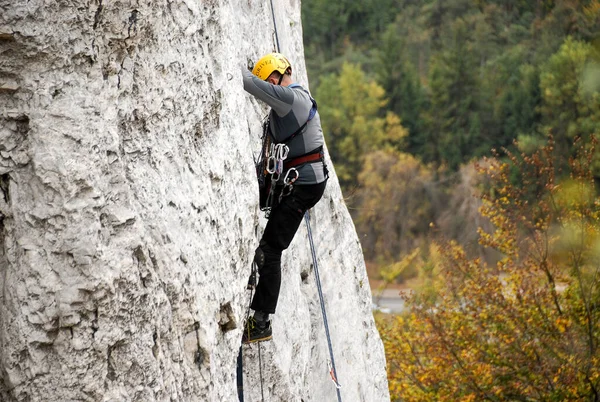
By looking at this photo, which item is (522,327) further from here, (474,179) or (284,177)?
(474,179)

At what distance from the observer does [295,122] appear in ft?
18.8

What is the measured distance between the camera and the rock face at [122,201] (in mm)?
3695

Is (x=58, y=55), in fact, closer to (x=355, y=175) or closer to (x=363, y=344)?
(x=363, y=344)

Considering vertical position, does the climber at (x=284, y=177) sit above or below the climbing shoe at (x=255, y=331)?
above

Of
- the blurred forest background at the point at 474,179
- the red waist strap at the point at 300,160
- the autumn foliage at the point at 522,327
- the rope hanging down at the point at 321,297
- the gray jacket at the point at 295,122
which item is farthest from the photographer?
the blurred forest background at the point at 474,179

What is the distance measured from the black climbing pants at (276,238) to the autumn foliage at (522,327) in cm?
754

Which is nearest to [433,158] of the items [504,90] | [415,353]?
[504,90]

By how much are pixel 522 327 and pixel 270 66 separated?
10.3 m

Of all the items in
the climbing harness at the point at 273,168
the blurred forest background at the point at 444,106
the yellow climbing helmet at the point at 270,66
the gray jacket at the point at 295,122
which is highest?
the blurred forest background at the point at 444,106

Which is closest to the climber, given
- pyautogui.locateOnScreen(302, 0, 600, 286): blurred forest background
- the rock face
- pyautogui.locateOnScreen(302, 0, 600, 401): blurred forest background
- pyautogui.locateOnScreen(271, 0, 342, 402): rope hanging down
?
the rock face

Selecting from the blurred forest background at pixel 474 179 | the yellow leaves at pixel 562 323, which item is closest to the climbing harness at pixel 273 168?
the blurred forest background at pixel 474 179

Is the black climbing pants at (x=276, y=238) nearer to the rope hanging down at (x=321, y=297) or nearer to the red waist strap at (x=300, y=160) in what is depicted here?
the red waist strap at (x=300, y=160)

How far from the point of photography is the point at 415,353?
16.8m

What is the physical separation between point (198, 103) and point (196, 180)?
1.43 feet
